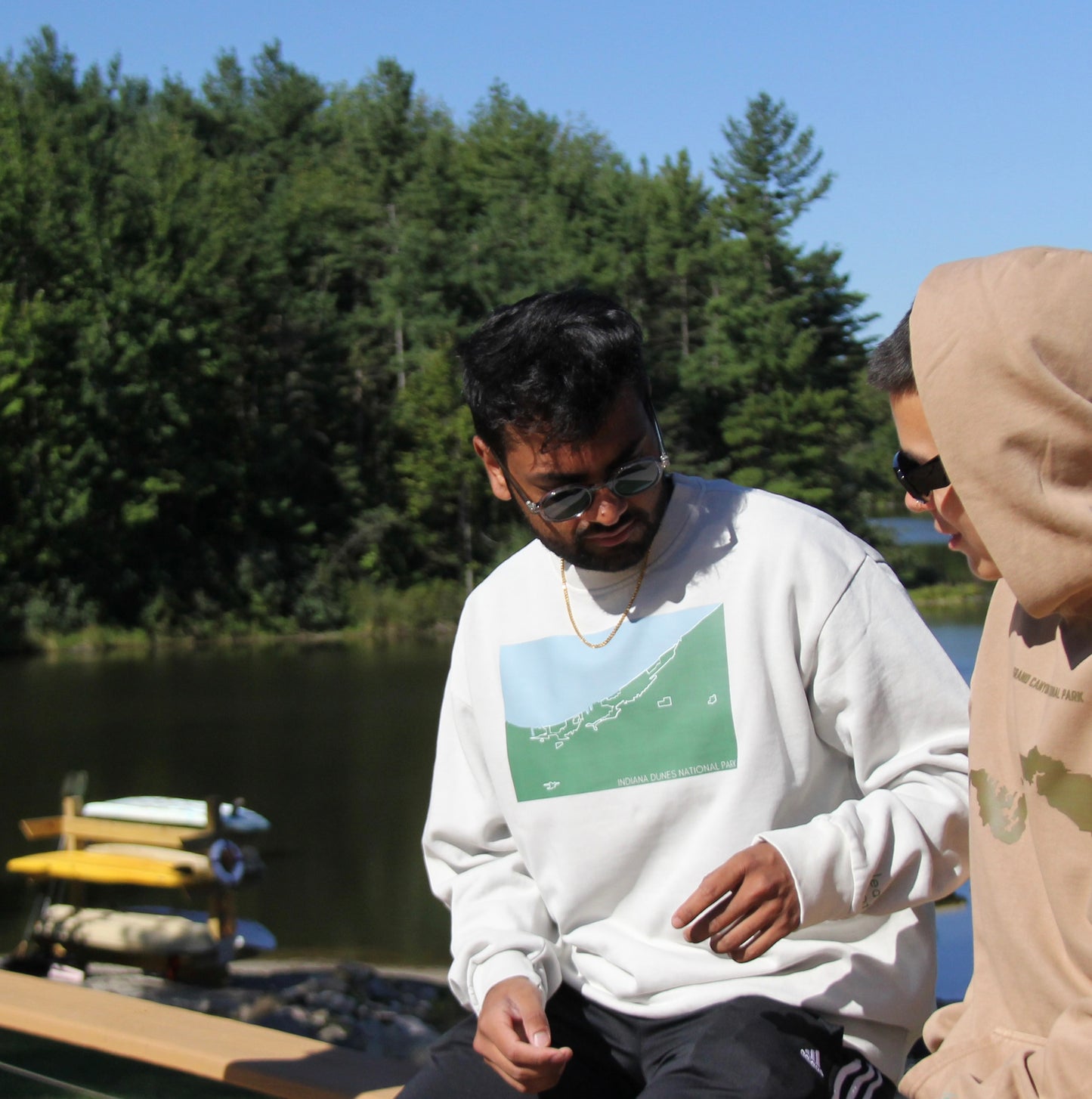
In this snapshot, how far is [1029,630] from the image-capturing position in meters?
1.18

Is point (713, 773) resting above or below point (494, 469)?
below

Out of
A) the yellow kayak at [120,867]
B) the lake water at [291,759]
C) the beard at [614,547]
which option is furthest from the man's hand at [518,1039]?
the lake water at [291,759]

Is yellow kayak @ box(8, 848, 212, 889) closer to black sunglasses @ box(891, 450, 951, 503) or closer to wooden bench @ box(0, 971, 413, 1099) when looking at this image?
wooden bench @ box(0, 971, 413, 1099)

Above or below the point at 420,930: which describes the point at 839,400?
above

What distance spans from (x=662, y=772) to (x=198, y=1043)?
1034 millimetres

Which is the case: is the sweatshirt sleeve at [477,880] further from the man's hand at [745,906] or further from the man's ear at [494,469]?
the man's hand at [745,906]

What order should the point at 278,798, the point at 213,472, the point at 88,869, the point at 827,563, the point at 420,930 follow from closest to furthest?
the point at 827,563, the point at 88,869, the point at 420,930, the point at 278,798, the point at 213,472

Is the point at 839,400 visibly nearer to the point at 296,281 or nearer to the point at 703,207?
the point at 703,207

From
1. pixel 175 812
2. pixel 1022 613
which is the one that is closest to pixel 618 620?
pixel 1022 613

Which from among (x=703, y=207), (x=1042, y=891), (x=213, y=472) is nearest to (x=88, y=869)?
(x=1042, y=891)

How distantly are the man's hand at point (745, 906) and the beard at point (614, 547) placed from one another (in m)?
0.46

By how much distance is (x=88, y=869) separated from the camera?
22.3ft

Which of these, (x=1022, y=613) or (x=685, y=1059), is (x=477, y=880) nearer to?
(x=685, y=1059)

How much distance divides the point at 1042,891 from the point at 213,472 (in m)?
24.3
